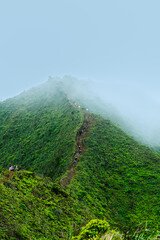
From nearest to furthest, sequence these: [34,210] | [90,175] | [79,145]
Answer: [34,210] → [90,175] → [79,145]

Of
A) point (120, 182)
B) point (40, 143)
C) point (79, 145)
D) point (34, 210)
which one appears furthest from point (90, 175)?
point (40, 143)

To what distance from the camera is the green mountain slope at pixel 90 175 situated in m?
12.6

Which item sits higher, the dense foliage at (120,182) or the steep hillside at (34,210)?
the dense foliage at (120,182)

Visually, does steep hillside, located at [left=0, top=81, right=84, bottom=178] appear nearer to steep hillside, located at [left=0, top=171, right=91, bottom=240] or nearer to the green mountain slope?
the green mountain slope

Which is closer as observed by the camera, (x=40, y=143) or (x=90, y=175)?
(x=90, y=175)

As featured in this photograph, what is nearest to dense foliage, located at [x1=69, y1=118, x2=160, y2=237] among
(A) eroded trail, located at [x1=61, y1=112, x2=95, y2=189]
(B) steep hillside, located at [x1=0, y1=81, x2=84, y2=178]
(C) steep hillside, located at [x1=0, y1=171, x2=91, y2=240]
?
(A) eroded trail, located at [x1=61, y1=112, x2=95, y2=189]

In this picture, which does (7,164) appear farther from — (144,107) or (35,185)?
(144,107)

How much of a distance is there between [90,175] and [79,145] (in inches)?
240

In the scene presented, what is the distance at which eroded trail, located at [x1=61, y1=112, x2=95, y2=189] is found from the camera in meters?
19.2

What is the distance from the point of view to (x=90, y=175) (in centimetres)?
2078

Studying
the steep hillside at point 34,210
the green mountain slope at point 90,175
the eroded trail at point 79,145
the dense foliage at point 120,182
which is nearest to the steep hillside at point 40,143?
the green mountain slope at point 90,175

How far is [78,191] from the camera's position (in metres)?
17.2

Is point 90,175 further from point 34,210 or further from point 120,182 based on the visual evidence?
point 34,210

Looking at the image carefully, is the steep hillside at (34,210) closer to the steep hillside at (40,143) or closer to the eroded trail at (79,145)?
the eroded trail at (79,145)
